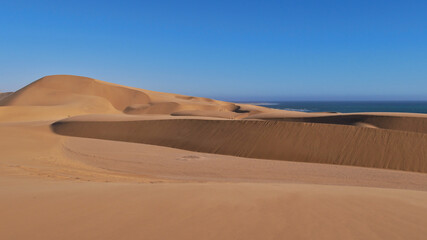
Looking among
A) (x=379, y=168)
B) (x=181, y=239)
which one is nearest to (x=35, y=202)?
(x=181, y=239)

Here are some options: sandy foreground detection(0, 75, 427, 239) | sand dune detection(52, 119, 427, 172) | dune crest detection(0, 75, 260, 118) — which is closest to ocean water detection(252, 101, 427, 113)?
dune crest detection(0, 75, 260, 118)

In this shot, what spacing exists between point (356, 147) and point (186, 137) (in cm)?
1088

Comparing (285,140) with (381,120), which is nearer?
(285,140)

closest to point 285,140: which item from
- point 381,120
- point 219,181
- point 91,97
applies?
point 219,181

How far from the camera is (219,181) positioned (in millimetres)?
9461

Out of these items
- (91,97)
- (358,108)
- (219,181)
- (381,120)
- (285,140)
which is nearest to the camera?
(219,181)

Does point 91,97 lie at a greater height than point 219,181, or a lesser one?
greater

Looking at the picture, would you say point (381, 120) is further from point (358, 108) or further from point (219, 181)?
point (358, 108)

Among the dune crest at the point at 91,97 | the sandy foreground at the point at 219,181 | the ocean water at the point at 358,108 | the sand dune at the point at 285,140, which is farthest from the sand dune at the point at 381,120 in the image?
the ocean water at the point at 358,108

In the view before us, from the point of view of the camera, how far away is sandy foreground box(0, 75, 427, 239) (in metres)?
3.76

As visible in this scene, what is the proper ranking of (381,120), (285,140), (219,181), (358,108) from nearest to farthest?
(219,181) < (285,140) < (381,120) < (358,108)

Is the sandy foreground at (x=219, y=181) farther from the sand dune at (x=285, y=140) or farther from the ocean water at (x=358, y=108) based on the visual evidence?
the ocean water at (x=358, y=108)

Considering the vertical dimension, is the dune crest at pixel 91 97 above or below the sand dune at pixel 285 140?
above

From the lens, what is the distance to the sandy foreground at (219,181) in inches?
148
